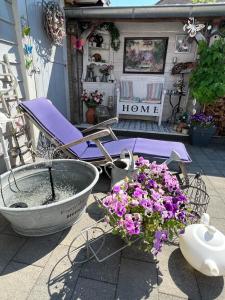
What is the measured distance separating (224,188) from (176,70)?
9.96ft

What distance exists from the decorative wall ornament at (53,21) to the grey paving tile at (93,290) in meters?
3.44

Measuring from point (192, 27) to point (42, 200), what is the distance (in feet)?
13.5

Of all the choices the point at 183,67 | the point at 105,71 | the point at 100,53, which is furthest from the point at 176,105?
the point at 100,53

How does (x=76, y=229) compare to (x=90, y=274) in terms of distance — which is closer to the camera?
(x=90, y=274)

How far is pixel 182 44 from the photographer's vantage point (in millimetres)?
4379

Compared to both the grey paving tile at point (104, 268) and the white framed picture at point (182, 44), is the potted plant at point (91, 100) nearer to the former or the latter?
the white framed picture at point (182, 44)

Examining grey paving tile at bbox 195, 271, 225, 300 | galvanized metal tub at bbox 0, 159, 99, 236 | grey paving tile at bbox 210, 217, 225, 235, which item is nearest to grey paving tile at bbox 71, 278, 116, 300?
galvanized metal tub at bbox 0, 159, 99, 236

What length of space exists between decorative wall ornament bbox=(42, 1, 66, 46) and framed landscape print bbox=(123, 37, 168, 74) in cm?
182

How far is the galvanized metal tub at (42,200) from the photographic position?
1.41m

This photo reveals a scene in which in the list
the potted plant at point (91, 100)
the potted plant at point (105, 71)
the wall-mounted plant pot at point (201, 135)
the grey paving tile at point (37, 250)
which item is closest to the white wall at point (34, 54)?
the potted plant at point (91, 100)

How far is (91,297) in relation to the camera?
1215 millimetres

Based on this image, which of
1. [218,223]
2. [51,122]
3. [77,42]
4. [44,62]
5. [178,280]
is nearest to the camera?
[178,280]

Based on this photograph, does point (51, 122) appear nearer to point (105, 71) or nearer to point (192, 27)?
point (105, 71)

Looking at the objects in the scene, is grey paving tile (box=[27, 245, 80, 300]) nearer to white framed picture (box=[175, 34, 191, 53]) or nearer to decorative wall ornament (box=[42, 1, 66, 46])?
decorative wall ornament (box=[42, 1, 66, 46])
